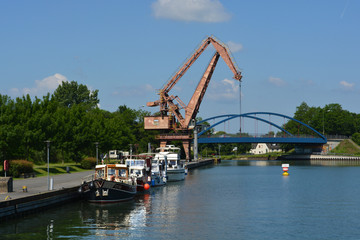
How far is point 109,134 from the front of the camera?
10869 centimetres

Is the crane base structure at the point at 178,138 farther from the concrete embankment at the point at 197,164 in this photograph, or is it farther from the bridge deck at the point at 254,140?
the bridge deck at the point at 254,140

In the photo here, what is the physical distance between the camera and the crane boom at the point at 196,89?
5212 inches

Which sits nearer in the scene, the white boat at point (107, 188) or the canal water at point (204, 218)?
the canal water at point (204, 218)

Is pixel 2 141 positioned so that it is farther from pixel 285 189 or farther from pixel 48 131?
pixel 285 189

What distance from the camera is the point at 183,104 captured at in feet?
452

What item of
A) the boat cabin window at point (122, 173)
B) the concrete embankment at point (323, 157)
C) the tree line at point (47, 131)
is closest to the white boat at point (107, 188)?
the boat cabin window at point (122, 173)

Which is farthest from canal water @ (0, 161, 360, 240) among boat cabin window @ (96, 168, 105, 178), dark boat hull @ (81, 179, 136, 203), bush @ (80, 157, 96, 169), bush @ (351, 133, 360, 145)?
bush @ (351, 133, 360, 145)

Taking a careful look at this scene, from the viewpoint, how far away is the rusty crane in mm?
133250

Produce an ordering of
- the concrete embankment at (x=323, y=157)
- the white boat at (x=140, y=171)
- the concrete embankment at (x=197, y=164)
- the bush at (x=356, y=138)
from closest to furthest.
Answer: the white boat at (x=140, y=171), the concrete embankment at (x=197, y=164), the concrete embankment at (x=323, y=157), the bush at (x=356, y=138)

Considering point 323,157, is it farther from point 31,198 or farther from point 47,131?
point 31,198

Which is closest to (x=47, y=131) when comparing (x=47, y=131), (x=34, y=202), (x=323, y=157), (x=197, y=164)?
(x=47, y=131)

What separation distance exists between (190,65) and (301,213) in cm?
9436

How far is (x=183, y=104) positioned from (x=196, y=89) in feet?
19.0

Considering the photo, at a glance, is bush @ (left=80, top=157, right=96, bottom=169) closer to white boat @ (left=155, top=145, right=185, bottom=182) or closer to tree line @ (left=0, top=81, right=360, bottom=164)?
tree line @ (left=0, top=81, right=360, bottom=164)
